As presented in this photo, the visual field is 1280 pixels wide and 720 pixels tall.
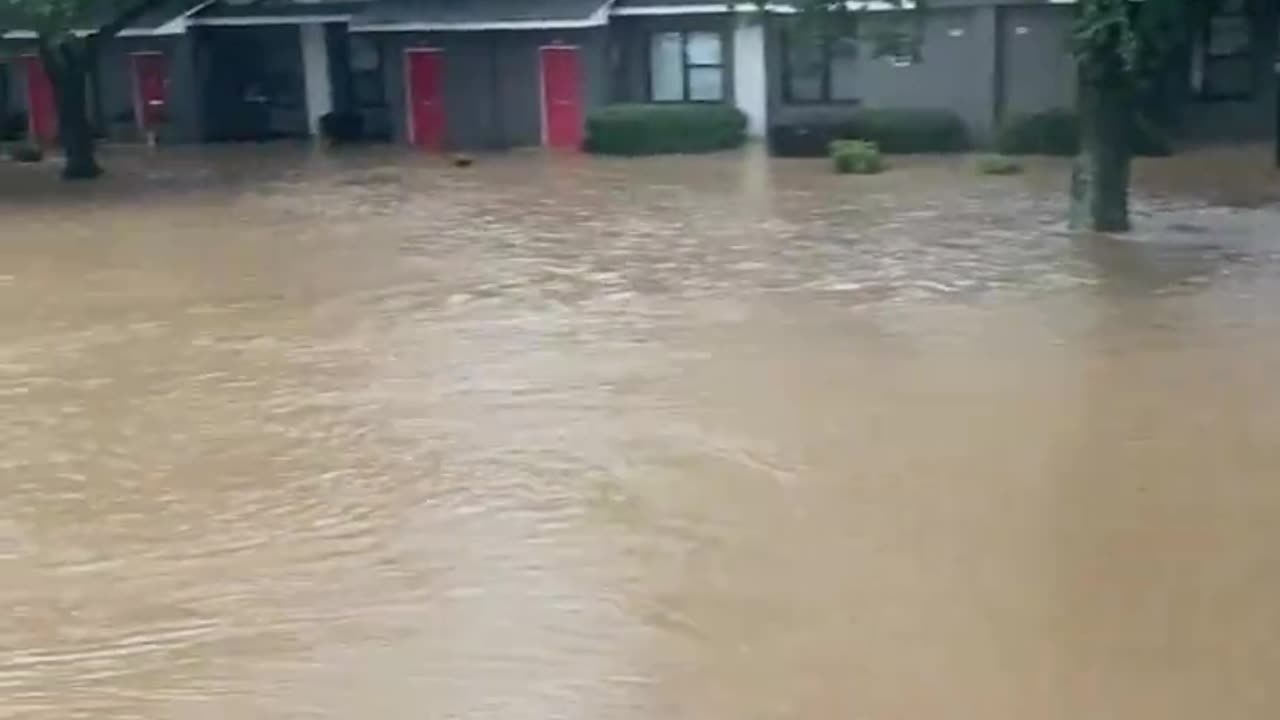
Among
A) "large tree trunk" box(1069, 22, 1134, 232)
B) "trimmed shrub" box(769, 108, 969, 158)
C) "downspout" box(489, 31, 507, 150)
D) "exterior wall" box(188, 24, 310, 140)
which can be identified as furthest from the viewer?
"exterior wall" box(188, 24, 310, 140)

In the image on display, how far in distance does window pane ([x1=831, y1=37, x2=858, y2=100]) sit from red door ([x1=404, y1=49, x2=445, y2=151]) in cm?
790

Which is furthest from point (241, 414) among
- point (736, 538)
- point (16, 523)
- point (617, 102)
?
point (617, 102)

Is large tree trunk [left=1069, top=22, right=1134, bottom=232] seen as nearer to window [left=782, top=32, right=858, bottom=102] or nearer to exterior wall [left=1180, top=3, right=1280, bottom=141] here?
exterior wall [left=1180, top=3, right=1280, bottom=141]

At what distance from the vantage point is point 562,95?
110 feet

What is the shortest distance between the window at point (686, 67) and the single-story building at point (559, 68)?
3 cm

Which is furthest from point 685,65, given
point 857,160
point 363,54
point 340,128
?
point 363,54

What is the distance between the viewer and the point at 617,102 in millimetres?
33375

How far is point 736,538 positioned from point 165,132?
30297 millimetres

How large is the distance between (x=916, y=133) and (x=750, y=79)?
436 centimetres

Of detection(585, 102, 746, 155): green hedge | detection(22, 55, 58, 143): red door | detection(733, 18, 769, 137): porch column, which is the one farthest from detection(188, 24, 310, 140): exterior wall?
detection(733, 18, 769, 137): porch column

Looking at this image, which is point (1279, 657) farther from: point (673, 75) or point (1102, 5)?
point (673, 75)

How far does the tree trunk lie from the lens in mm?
18328

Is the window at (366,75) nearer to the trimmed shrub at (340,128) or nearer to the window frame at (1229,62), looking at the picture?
the trimmed shrub at (340,128)

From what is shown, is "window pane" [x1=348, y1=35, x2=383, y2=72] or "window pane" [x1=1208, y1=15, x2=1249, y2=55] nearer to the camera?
"window pane" [x1=1208, y1=15, x2=1249, y2=55]
